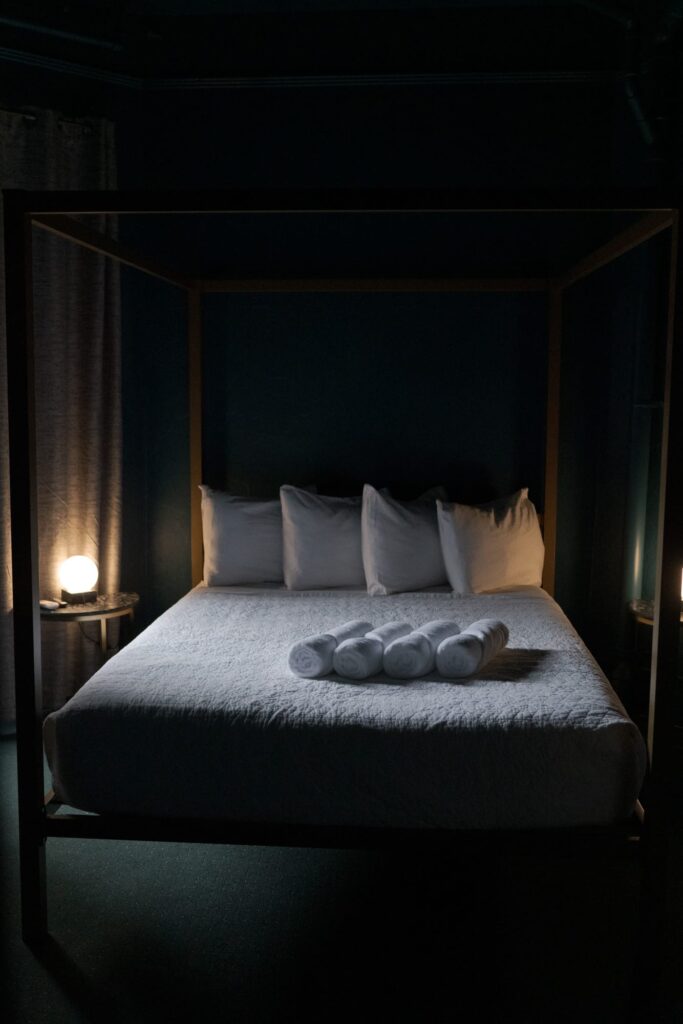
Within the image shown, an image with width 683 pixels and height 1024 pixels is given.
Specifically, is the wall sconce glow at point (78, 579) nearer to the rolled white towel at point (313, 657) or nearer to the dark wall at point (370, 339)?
the dark wall at point (370, 339)

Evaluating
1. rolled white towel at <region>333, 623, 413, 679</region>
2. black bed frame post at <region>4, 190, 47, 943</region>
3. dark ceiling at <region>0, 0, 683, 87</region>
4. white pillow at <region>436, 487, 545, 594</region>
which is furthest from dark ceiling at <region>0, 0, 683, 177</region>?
rolled white towel at <region>333, 623, 413, 679</region>

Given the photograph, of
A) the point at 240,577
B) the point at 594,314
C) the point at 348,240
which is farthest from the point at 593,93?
the point at 240,577

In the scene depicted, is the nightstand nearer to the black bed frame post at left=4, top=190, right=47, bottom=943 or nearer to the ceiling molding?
the black bed frame post at left=4, top=190, right=47, bottom=943

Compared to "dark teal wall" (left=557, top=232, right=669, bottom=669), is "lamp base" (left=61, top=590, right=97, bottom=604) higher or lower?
lower

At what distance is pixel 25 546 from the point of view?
226cm

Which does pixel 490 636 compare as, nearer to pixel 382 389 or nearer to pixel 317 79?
pixel 382 389

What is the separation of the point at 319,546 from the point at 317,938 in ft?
5.59

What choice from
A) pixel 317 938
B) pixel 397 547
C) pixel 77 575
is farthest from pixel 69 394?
pixel 317 938

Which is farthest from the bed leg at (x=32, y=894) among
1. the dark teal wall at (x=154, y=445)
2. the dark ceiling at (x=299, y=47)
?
the dark ceiling at (x=299, y=47)

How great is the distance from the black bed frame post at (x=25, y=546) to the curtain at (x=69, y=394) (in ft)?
5.22

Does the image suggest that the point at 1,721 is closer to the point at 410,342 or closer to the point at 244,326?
the point at 244,326

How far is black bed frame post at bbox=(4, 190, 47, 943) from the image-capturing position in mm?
2234

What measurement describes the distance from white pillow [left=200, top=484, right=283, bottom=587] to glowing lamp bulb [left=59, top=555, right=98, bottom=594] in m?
0.48

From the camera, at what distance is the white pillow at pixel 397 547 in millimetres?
3693
